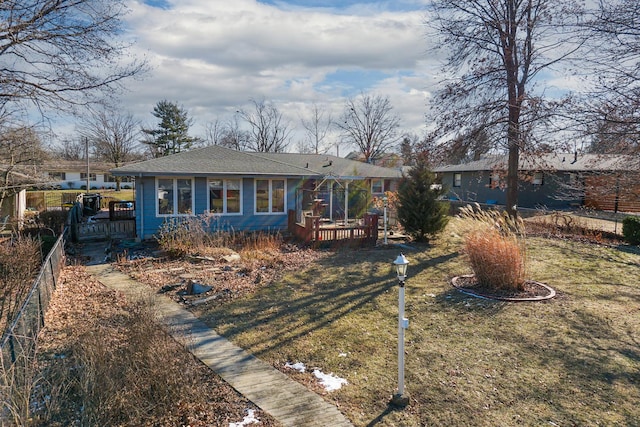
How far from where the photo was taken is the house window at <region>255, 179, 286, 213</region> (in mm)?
15727

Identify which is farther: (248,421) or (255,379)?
(255,379)

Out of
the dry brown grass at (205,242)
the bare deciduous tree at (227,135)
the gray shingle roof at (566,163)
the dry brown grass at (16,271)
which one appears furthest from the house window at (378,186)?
the bare deciduous tree at (227,135)

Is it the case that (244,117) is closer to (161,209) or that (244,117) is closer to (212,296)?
(161,209)

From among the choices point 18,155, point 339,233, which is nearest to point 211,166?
point 339,233

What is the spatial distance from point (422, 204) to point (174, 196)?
8.54 m

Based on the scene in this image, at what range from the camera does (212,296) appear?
26.1 feet

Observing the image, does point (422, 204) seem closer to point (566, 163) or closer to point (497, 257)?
point (497, 257)

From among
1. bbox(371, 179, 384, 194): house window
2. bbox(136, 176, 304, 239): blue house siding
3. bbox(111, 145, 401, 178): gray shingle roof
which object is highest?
bbox(111, 145, 401, 178): gray shingle roof

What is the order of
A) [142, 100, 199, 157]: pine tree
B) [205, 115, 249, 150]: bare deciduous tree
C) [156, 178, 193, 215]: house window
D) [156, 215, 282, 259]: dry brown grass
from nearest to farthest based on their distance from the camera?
[156, 215, 282, 259]: dry brown grass → [156, 178, 193, 215]: house window → [142, 100, 199, 157]: pine tree → [205, 115, 249, 150]: bare deciduous tree

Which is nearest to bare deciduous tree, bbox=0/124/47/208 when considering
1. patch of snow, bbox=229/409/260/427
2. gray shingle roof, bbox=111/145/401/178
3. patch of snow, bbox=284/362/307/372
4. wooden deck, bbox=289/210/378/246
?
gray shingle roof, bbox=111/145/401/178

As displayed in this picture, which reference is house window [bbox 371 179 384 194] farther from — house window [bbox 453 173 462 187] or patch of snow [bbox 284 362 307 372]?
patch of snow [bbox 284 362 307 372]

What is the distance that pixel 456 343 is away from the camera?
5840 mm

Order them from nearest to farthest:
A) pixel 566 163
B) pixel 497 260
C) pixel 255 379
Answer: pixel 255 379, pixel 497 260, pixel 566 163

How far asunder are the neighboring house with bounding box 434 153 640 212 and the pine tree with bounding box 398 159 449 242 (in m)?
0.82
